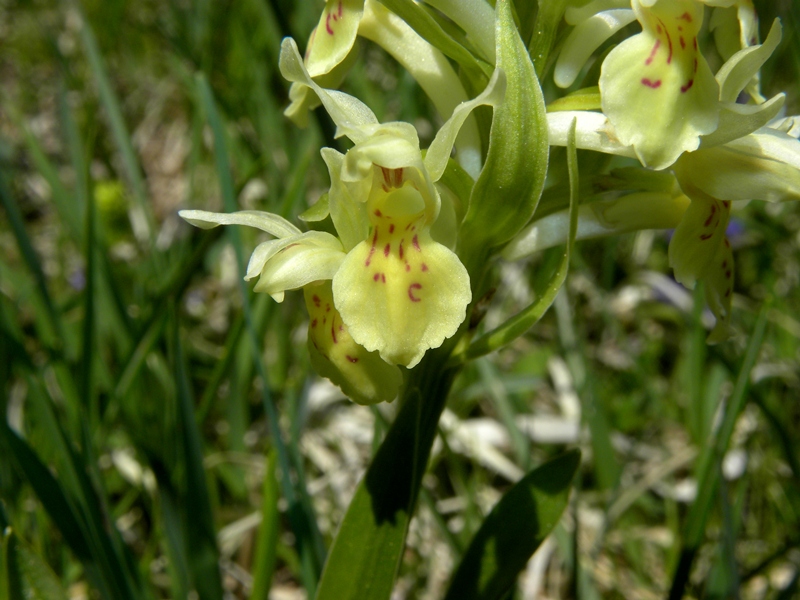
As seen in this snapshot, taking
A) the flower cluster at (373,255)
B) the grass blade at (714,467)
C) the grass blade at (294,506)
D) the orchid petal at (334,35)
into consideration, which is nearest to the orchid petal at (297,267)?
the flower cluster at (373,255)

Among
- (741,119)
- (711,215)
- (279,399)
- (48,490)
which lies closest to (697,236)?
(711,215)

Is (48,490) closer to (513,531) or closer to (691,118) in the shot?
(513,531)

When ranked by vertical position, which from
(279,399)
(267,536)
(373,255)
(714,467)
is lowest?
(279,399)

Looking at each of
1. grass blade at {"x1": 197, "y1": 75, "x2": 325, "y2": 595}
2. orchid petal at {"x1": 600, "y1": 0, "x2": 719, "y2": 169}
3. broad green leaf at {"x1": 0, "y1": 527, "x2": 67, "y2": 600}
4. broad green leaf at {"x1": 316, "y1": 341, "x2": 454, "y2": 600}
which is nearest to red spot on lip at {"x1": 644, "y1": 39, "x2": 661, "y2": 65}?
orchid petal at {"x1": 600, "y1": 0, "x2": 719, "y2": 169}

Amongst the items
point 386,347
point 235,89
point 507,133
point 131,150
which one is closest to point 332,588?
point 386,347

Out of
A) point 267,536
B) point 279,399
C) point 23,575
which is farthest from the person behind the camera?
point 279,399
